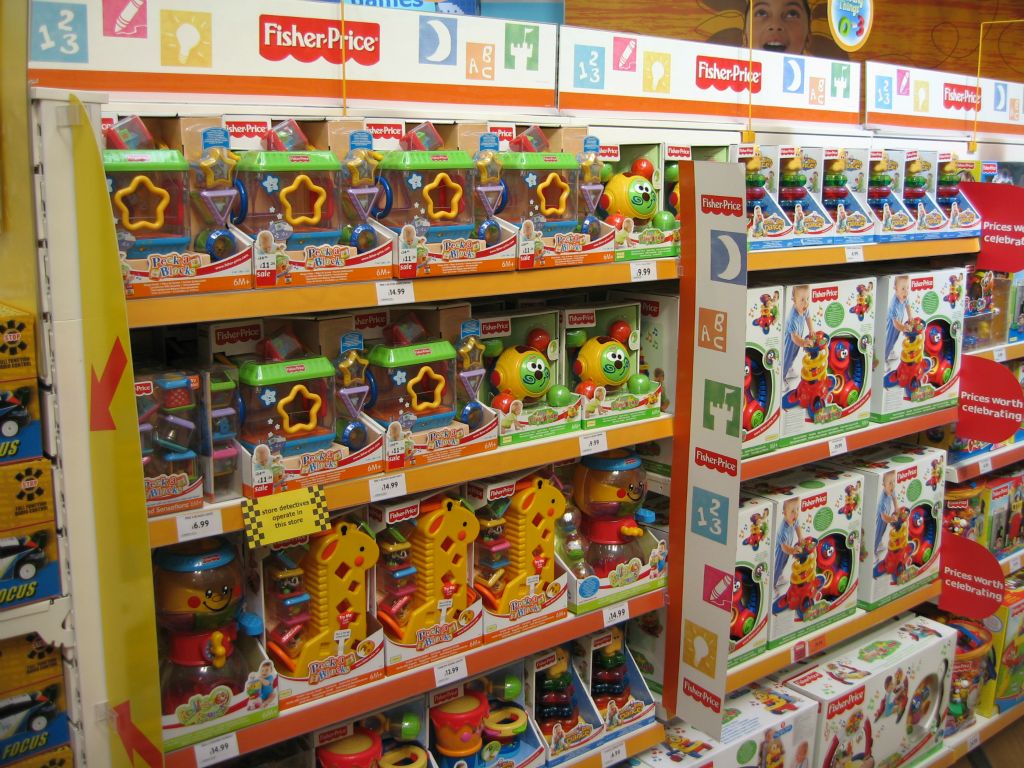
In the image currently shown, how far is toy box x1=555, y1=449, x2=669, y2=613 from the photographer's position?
7.59 ft

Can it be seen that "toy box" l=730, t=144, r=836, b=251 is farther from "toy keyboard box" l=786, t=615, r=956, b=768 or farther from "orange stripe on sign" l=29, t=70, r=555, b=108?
"toy keyboard box" l=786, t=615, r=956, b=768

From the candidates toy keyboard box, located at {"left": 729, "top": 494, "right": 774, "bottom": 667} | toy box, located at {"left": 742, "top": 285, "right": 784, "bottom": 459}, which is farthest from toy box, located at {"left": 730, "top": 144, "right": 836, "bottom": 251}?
toy keyboard box, located at {"left": 729, "top": 494, "right": 774, "bottom": 667}

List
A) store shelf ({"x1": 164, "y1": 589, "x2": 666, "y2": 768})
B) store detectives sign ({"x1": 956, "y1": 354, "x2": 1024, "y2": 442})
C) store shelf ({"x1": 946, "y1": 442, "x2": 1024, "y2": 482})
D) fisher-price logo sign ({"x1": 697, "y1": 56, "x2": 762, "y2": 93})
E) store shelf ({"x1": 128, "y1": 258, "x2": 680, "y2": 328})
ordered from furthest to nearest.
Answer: store shelf ({"x1": 946, "y1": 442, "x2": 1024, "y2": 482})
store detectives sign ({"x1": 956, "y1": 354, "x2": 1024, "y2": 442})
fisher-price logo sign ({"x1": 697, "y1": 56, "x2": 762, "y2": 93})
store shelf ({"x1": 164, "y1": 589, "x2": 666, "y2": 768})
store shelf ({"x1": 128, "y1": 258, "x2": 680, "y2": 328})

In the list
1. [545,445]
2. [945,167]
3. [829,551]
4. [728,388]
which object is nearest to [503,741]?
[545,445]

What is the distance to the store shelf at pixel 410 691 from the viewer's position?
1756 millimetres

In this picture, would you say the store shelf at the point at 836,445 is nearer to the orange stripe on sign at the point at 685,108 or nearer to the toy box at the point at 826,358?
the toy box at the point at 826,358

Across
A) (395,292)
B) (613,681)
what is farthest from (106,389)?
(613,681)

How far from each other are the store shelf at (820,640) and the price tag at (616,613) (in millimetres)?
419

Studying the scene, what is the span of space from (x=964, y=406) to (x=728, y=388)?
1341 mm

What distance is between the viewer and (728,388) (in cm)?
224

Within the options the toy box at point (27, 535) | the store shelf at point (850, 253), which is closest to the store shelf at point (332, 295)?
the toy box at point (27, 535)

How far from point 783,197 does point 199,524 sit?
175 centimetres

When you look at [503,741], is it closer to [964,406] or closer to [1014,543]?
[964,406]

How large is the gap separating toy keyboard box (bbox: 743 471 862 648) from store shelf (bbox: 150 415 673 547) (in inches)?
21.7
